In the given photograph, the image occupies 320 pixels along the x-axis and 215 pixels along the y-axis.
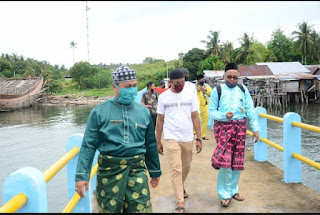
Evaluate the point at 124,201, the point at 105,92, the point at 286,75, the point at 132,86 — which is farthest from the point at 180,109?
the point at 105,92

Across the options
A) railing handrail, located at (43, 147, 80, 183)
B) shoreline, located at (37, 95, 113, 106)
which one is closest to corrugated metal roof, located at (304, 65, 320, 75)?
shoreline, located at (37, 95, 113, 106)

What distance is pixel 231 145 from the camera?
4.03 meters

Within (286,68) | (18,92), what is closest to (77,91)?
(18,92)

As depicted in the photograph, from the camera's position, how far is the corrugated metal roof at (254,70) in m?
37.8

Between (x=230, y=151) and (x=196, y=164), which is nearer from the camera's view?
(x=230, y=151)

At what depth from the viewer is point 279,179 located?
4965 millimetres

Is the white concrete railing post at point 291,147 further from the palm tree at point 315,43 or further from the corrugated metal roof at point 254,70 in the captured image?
the palm tree at point 315,43

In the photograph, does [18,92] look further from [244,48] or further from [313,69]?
[313,69]

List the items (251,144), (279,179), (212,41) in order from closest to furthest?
Result: (279,179) < (251,144) < (212,41)

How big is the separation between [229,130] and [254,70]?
120 feet

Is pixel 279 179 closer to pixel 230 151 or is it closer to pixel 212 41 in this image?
pixel 230 151

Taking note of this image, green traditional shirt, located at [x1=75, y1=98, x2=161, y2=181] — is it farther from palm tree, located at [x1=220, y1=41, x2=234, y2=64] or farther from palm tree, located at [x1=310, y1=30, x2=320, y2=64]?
palm tree, located at [x1=310, y1=30, x2=320, y2=64]

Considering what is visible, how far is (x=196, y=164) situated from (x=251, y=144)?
11778mm

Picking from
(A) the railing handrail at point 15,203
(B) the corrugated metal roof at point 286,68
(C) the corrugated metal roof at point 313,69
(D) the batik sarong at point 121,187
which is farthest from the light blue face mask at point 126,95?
(C) the corrugated metal roof at point 313,69
